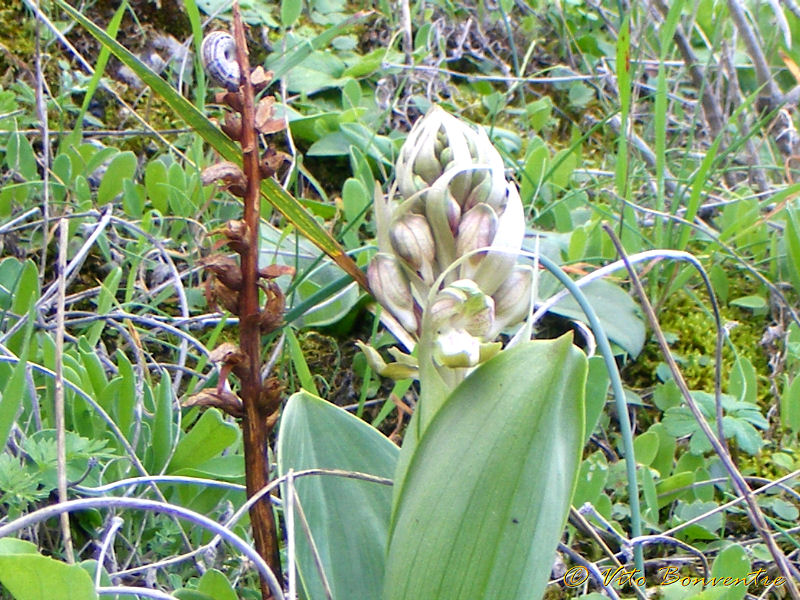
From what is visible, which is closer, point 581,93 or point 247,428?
point 247,428

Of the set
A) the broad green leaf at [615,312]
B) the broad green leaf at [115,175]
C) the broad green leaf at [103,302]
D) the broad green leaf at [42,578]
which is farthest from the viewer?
the broad green leaf at [115,175]

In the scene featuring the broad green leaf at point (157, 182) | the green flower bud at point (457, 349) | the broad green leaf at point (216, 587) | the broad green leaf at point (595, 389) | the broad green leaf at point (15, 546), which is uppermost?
the green flower bud at point (457, 349)

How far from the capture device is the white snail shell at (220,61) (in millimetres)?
728

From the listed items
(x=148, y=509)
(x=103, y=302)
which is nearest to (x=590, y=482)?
(x=148, y=509)

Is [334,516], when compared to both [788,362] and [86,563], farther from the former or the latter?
[788,362]

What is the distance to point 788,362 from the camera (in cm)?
150

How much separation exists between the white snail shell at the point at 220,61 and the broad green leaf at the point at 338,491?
0.31 metres

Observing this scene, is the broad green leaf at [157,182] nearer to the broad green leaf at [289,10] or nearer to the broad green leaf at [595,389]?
the broad green leaf at [289,10]

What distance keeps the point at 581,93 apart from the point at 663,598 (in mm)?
1799

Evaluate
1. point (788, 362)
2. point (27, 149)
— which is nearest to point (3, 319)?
point (27, 149)

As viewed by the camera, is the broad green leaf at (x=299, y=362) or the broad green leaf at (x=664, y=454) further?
the broad green leaf at (x=664, y=454)

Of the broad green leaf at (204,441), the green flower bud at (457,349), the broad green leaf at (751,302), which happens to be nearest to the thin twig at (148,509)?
the green flower bud at (457,349)

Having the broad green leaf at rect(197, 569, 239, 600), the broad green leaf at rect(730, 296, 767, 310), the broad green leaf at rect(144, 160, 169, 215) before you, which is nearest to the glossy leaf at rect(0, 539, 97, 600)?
the broad green leaf at rect(197, 569, 239, 600)

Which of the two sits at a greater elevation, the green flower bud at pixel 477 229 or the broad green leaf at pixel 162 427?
the green flower bud at pixel 477 229
